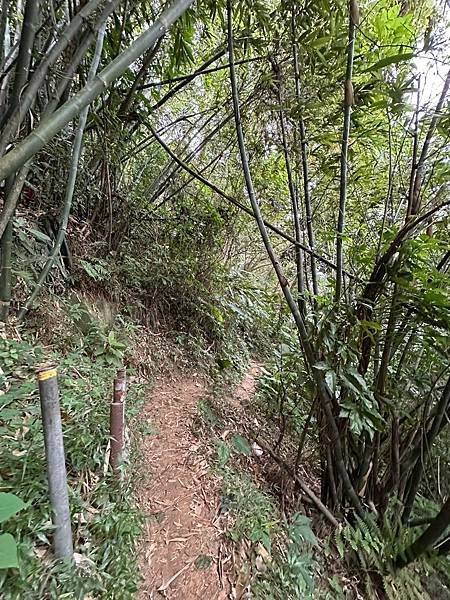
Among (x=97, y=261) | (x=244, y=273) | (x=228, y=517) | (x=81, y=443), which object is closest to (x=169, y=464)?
(x=228, y=517)

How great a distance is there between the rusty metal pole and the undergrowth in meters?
0.05

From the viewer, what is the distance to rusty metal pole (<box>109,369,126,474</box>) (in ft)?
5.07

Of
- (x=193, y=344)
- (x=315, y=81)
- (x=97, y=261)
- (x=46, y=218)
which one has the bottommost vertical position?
(x=193, y=344)

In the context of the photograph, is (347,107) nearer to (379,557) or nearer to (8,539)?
(8,539)

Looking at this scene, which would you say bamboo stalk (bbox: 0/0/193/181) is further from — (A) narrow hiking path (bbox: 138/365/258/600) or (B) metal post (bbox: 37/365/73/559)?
(A) narrow hiking path (bbox: 138/365/258/600)

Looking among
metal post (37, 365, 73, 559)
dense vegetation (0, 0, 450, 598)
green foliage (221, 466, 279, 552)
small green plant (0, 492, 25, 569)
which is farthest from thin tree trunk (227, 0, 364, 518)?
small green plant (0, 492, 25, 569)

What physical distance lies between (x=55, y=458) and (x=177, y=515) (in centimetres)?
105

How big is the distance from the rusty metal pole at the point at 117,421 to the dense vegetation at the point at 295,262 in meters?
0.08

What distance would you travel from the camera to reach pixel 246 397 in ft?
11.2

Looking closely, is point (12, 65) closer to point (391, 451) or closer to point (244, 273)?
point (391, 451)

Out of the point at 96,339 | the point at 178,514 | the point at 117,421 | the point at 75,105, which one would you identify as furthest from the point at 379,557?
the point at 75,105

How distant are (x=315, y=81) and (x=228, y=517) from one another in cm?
268

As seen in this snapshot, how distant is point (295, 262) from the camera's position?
2531mm

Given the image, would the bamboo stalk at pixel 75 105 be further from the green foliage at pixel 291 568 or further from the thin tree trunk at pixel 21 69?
the green foliage at pixel 291 568
